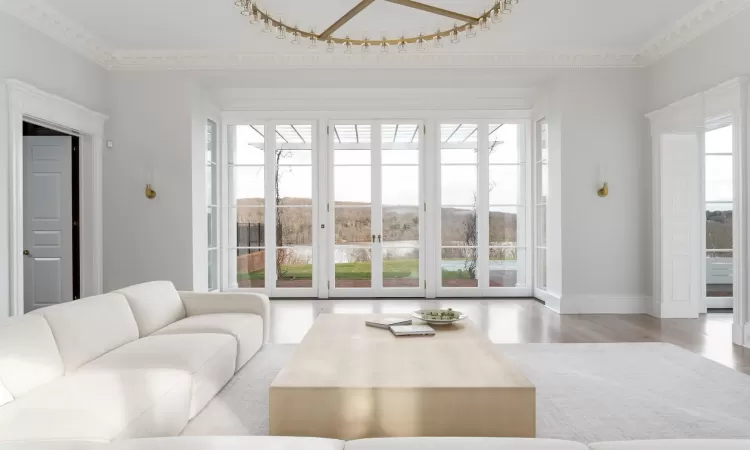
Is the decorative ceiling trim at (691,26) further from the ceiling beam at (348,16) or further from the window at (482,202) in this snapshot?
the ceiling beam at (348,16)

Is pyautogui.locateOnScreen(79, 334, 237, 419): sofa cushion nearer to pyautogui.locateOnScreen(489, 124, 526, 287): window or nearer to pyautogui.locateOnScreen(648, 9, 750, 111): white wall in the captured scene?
pyautogui.locateOnScreen(489, 124, 526, 287): window

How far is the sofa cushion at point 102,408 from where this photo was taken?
183cm

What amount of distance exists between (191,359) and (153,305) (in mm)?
1072

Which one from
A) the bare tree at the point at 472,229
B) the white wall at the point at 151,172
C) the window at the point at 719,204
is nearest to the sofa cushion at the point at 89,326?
the white wall at the point at 151,172

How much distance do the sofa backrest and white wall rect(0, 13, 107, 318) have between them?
163cm

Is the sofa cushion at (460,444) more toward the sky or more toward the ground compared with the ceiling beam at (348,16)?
more toward the ground

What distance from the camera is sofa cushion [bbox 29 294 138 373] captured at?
262 cm

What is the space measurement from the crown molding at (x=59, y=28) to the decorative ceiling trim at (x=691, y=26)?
239 inches

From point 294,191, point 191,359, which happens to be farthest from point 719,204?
point 191,359

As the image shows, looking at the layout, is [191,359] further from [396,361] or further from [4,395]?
[396,361]

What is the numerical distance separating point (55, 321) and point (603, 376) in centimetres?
342

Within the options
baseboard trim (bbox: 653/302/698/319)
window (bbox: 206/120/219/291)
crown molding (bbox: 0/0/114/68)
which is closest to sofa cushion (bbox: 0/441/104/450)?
crown molding (bbox: 0/0/114/68)

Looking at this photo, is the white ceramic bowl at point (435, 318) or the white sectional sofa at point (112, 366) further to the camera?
the white ceramic bowl at point (435, 318)

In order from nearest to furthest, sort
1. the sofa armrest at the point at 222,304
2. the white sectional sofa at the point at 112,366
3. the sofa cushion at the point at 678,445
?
1. the sofa cushion at the point at 678,445
2. the white sectional sofa at the point at 112,366
3. the sofa armrest at the point at 222,304
